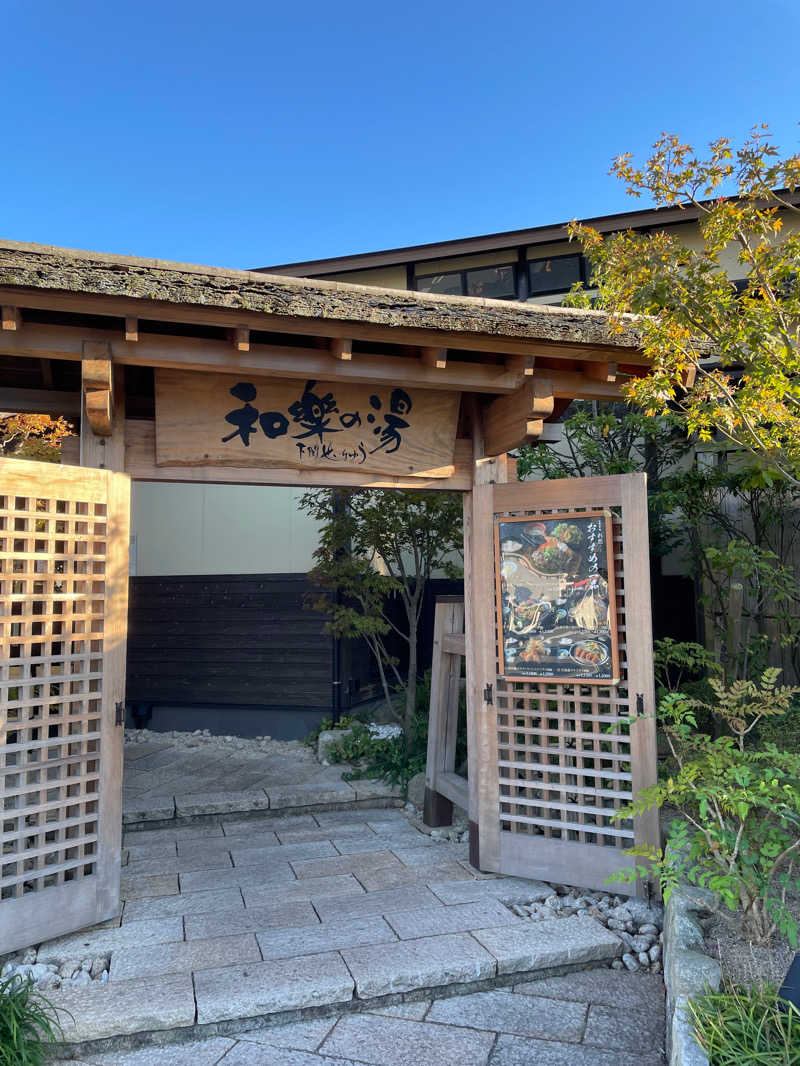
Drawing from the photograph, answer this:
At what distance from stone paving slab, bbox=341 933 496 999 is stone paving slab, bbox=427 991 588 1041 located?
103 mm

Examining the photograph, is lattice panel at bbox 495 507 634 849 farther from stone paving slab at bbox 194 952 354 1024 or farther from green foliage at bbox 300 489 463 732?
green foliage at bbox 300 489 463 732

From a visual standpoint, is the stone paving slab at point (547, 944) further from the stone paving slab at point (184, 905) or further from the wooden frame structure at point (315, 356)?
the stone paving slab at point (184, 905)

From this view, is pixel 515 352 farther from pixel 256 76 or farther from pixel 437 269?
pixel 256 76

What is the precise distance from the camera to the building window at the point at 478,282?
1102cm

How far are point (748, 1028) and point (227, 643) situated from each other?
311 inches

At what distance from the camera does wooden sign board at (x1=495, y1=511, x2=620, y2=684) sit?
4.68 m

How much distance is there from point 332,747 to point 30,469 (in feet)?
16.0

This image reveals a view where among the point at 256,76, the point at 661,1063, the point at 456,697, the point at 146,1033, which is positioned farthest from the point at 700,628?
the point at 256,76

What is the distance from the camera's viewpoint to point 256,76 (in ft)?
38.0

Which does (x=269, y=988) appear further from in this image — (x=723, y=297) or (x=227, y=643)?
(x=227, y=643)

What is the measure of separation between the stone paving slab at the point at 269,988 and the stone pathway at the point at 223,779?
9.36ft

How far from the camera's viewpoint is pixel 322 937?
155 inches

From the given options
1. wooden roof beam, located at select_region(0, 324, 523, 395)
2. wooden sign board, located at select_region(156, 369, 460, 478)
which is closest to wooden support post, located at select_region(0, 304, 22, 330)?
wooden roof beam, located at select_region(0, 324, 523, 395)

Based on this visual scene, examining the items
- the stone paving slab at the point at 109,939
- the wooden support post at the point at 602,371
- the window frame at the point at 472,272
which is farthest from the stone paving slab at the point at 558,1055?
the window frame at the point at 472,272
